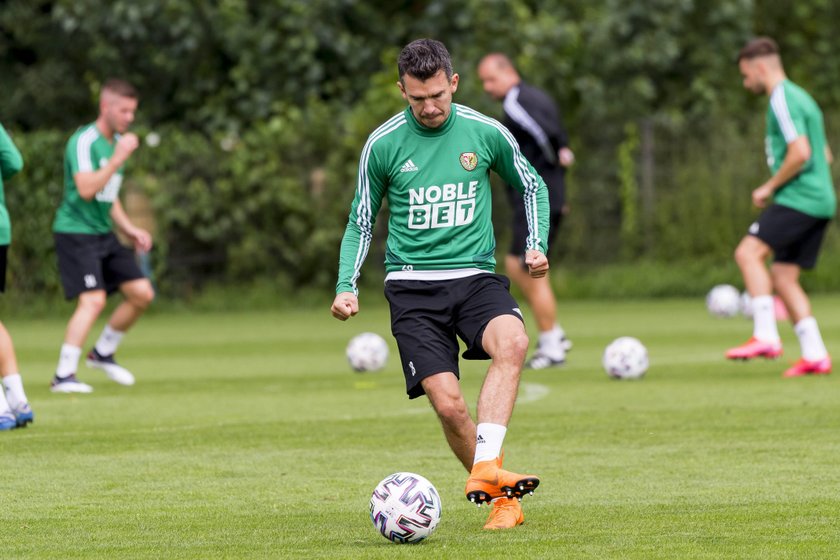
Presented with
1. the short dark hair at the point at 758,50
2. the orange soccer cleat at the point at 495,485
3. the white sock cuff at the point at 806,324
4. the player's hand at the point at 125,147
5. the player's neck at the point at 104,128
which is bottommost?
the white sock cuff at the point at 806,324

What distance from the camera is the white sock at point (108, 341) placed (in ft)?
41.3

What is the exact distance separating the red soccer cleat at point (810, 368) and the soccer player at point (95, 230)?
191 inches

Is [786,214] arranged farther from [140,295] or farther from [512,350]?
[512,350]

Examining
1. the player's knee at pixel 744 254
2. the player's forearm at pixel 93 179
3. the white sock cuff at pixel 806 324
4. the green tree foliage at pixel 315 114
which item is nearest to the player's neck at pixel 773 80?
the player's knee at pixel 744 254

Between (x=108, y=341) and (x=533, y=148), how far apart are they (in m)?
3.71

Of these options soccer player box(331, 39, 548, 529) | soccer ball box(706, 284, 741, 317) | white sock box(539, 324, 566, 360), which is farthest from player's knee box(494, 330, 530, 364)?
soccer ball box(706, 284, 741, 317)

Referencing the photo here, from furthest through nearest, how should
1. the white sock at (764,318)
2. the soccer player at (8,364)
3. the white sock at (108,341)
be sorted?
the white sock at (108,341), the white sock at (764,318), the soccer player at (8,364)

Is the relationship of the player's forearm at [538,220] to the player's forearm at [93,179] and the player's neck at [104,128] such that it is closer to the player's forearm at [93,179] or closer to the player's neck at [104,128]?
the player's forearm at [93,179]

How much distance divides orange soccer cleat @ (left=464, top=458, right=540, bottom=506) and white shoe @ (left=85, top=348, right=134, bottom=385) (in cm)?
717

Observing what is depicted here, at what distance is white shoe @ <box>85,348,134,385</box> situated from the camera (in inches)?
496

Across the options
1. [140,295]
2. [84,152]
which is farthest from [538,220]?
[140,295]

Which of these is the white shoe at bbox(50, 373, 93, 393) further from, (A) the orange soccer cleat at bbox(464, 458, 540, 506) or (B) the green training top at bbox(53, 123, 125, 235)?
(A) the orange soccer cleat at bbox(464, 458, 540, 506)

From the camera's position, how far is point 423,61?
6.16 metres

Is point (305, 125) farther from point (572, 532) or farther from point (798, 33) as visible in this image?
point (572, 532)
